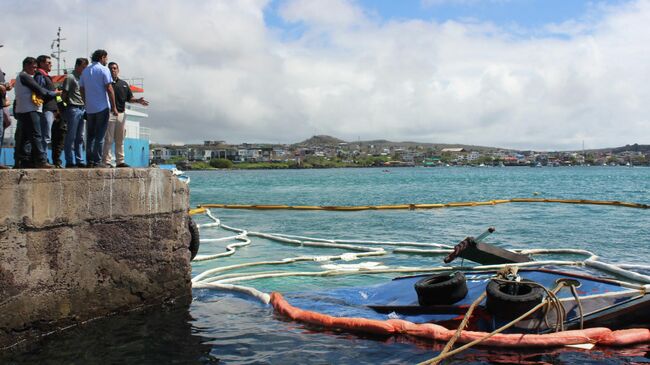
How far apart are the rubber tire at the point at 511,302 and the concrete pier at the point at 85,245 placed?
15.7ft

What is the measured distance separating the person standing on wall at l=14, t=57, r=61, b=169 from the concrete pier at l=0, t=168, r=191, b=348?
3.97ft

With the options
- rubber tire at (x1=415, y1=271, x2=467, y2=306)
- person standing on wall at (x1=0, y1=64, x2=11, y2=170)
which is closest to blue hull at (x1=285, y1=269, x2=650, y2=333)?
rubber tire at (x1=415, y1=271, x2=467, y2=306)

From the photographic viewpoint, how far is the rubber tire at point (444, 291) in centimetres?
850

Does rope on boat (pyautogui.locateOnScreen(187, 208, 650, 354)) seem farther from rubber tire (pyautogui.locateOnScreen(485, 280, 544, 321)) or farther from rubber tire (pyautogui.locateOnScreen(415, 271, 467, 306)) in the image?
rubber tire (pyautogui.locateOnScreen(415, 271, 467, 306))

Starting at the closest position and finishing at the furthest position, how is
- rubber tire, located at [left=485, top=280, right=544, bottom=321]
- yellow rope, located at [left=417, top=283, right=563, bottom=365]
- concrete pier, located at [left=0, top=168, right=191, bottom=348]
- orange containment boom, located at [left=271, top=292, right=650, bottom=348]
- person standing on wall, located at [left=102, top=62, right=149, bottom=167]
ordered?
yellow rope, located at [left=417, top=283, right=563, bottom=365], concrete pier, located at [left=0, top=168, right=191, bottom=348], orange containment boom, located at [left=271, top=292, right=650, bottom=348], rubber tire, located at [left=485, top=280, right=544, bottom=321], person standing on wall, located at [left=102, top=62, right=149, bottom=167]

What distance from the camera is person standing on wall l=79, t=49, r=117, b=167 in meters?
9.18

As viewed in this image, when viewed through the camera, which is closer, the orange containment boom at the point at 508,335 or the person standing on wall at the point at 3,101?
the orange containment boom at the point at 508,335

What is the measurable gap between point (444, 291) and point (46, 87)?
678cm

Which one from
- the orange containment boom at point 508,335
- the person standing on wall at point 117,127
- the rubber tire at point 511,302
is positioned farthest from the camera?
the person standing on wall at point 117,127

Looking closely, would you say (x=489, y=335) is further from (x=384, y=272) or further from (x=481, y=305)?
(x=384, y=272)

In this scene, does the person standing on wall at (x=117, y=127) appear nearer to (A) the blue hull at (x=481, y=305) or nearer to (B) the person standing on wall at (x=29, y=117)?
(B) the person standing on wall at (x=29, y=117)

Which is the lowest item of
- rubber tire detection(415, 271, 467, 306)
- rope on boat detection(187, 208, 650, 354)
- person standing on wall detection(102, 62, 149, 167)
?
rope on boat detection(187, 208, 650, 354)

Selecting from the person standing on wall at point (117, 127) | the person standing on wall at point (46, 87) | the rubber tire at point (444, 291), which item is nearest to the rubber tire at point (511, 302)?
Answer: the rubber tire at point (444, 291)

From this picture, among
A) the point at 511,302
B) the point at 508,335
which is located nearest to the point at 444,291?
the point at 511,302
